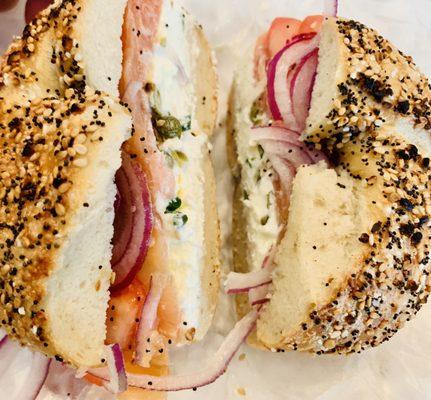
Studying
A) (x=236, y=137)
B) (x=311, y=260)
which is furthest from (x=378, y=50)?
(x=311, y=260)

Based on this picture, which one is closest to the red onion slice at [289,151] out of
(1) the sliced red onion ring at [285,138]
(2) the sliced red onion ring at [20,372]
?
(1) the sliced red onion ring at [285,138]

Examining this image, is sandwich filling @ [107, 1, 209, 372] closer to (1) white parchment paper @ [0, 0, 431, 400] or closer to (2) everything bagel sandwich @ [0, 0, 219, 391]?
(2) everything bagel sandwich @ [0, 0, 219, 391]

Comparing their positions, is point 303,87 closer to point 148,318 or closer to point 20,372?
point 148,318

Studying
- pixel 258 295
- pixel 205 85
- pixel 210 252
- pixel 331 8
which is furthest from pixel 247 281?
pixel 331 8

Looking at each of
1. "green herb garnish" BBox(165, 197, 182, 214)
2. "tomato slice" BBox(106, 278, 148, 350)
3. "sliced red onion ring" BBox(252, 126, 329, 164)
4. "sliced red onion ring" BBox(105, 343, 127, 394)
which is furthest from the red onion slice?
"sliced red onion ring" BBox(105, 343, 127, 394)

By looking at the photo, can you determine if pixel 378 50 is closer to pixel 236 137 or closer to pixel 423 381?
pixel 236 137

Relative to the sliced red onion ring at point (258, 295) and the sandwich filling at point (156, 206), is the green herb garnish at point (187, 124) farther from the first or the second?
the sliced red onion ring at point (258, 295)

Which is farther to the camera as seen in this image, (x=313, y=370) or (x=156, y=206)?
(x=313, y=370)
